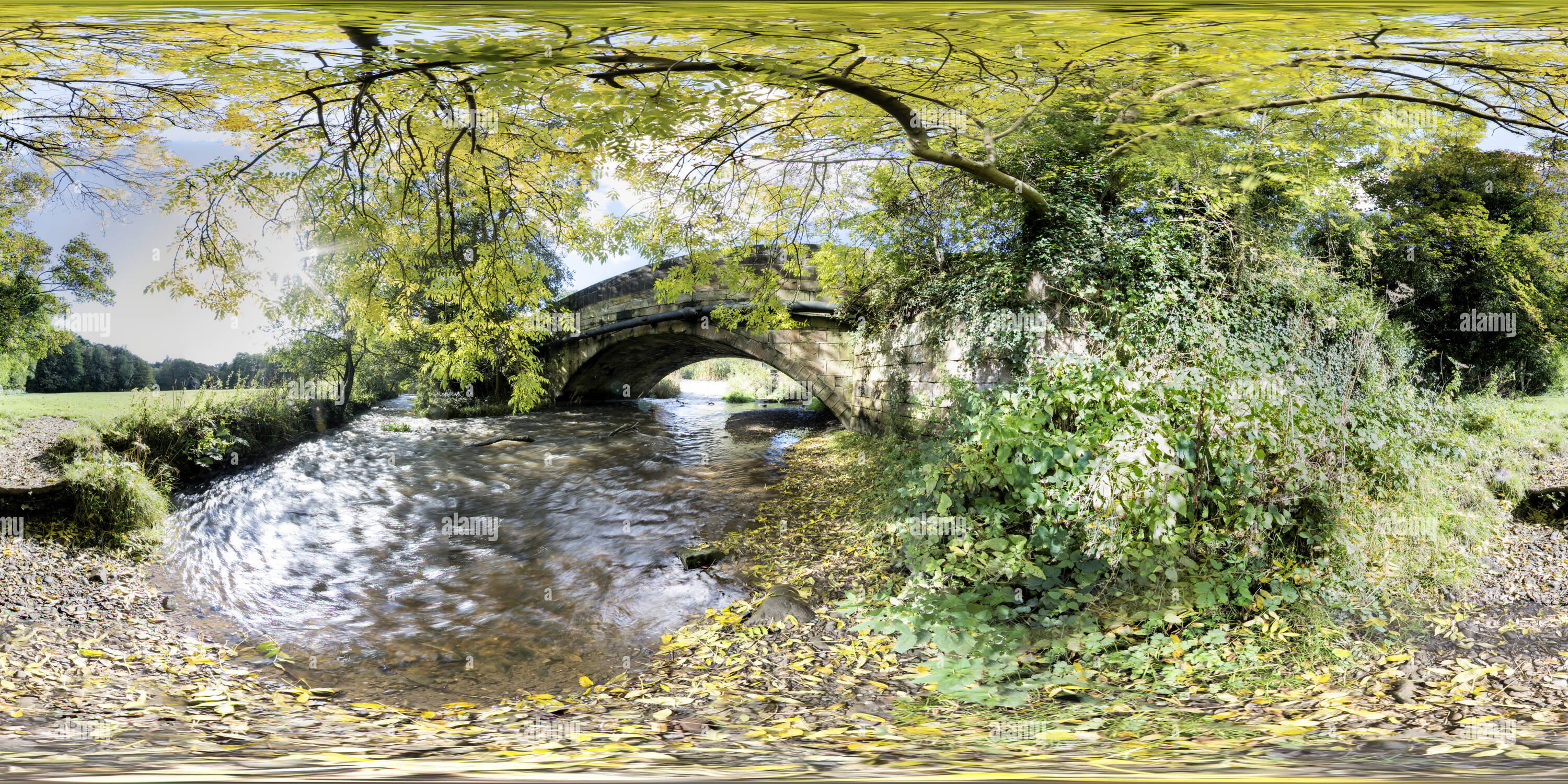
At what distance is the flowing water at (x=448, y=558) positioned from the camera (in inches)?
149

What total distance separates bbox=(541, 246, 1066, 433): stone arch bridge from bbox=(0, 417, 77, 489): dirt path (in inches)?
139

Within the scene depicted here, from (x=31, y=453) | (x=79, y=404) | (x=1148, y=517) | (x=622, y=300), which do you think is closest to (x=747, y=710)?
(x=1148, y=517)

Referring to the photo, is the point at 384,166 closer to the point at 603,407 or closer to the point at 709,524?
A: the point at 709,524

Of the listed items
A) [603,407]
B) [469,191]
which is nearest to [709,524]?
[469,191]

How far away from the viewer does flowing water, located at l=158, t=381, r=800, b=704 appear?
3779 millimetres

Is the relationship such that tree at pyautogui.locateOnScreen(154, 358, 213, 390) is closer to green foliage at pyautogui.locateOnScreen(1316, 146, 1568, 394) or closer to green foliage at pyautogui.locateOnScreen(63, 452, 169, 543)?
green foliage at pyautogui.locateOnScreen(63, 452, 169, 543)

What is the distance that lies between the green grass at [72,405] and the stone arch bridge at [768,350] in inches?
128

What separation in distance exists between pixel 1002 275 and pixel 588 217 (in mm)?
3645

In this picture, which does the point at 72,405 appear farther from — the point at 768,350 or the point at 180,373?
the point at 768,350

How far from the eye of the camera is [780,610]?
13.8 ft

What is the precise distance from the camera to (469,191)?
3377 millimetres

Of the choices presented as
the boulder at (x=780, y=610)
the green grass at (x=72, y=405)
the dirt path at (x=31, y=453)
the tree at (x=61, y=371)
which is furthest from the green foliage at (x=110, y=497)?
the boulder at (x=780, y=610)

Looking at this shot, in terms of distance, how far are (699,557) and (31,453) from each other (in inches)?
152

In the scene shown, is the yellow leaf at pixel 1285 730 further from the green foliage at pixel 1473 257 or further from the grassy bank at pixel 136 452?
the grassy bank at pixel 136 452
